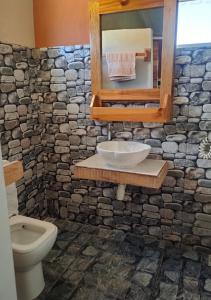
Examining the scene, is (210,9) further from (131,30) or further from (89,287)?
(89,287)

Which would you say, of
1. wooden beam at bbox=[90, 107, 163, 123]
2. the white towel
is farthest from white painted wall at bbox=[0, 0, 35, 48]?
wooden beam at bbox=[90, 107, 163, 123]

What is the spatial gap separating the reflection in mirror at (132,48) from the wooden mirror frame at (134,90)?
0.14 feet

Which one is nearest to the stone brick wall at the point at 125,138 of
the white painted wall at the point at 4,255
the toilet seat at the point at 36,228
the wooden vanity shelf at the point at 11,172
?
the toilet seat at the point at 36,228

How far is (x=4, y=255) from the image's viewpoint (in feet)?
3.64

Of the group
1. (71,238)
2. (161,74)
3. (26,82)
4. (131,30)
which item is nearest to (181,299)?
(71,238)

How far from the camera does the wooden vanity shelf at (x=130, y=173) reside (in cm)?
193

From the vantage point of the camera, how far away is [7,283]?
3.73 ft

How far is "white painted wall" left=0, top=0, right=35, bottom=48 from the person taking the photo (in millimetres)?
2176

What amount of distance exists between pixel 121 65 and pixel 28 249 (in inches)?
63.7

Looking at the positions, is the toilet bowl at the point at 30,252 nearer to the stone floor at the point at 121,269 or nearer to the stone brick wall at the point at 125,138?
the stone floor at the point at 121,269

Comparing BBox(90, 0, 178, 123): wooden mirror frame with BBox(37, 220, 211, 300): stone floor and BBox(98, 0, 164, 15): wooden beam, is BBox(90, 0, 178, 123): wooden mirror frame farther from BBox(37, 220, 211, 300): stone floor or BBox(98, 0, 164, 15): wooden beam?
BBox(37, 220, 211, 300): stone floor

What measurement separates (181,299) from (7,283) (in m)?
1.26

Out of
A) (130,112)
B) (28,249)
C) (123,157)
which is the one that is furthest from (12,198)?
(130,112)

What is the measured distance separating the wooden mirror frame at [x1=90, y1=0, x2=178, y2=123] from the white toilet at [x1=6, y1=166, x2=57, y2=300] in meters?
1.05
